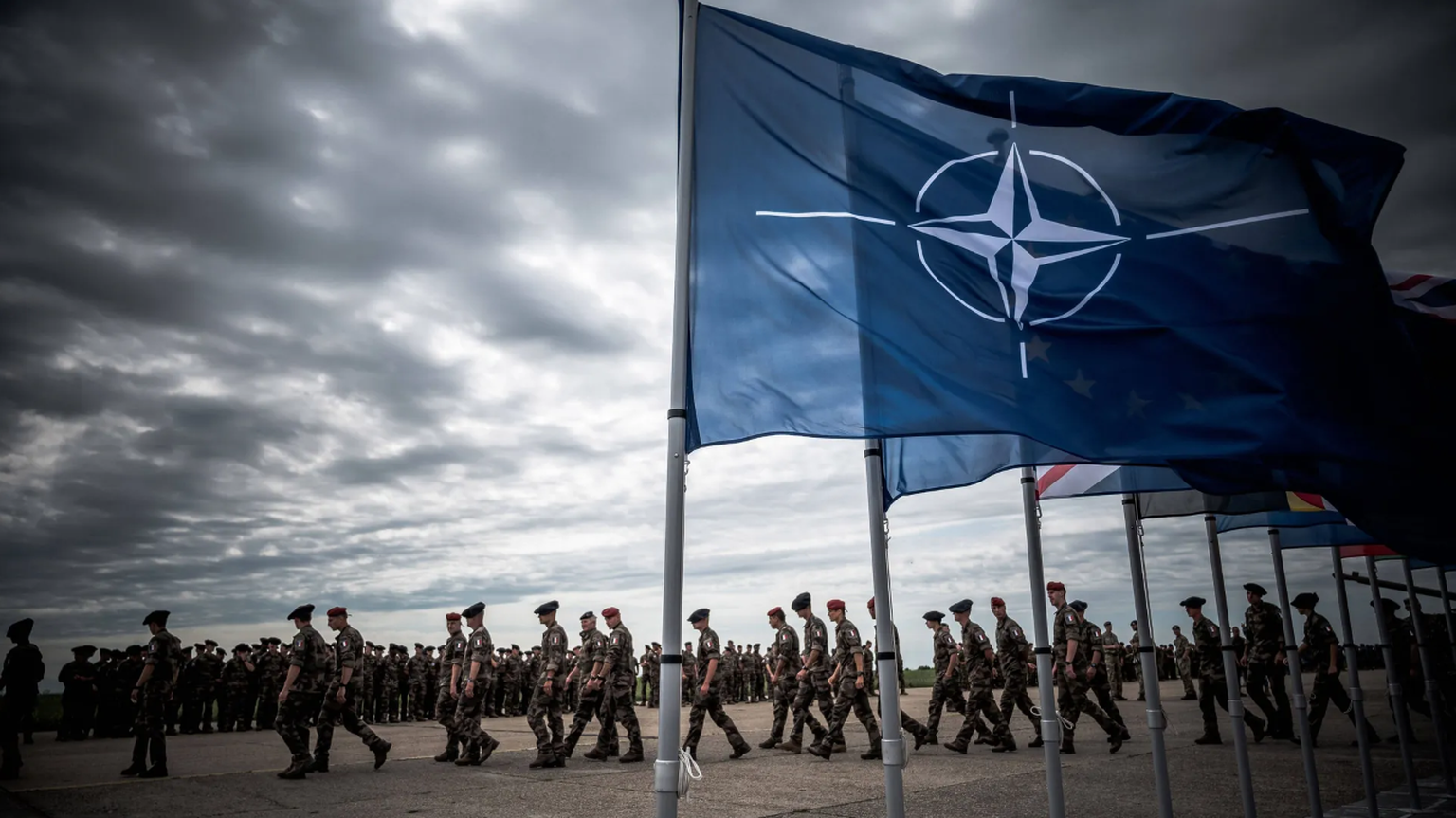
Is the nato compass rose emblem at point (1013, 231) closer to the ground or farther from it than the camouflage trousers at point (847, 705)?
farther from it

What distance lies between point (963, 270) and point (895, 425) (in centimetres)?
97

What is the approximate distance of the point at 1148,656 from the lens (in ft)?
20.6

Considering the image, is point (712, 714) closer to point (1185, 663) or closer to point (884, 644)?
point (884, 644)

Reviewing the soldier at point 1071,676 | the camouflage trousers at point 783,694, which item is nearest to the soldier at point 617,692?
the camouflage trousers at point 783,694

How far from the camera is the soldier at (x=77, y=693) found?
2041 centimetres

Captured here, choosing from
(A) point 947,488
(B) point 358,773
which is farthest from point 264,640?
(A) point 947,488

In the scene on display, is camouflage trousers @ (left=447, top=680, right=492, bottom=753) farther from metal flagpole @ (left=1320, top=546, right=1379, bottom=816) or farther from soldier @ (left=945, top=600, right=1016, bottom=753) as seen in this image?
metal flagpole @ (left=1320, top=546, right=1379, bottom=816)

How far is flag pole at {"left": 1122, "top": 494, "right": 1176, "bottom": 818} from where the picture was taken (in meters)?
5.76

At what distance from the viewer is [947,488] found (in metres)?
6.07

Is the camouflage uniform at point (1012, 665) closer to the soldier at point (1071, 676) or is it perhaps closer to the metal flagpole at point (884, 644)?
the soldier at point (1071, 676)

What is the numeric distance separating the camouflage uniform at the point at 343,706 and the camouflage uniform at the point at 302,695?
18 centimetres

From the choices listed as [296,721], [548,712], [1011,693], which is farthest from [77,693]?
[1011,693]

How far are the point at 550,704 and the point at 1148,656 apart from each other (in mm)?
8865

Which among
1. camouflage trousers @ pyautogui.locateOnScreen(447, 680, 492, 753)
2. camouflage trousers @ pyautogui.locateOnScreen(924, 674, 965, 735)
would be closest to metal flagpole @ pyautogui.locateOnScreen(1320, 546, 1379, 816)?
camouflage trousers @ pyautogui.locateOnScreen(924, 674, 965, 735)
